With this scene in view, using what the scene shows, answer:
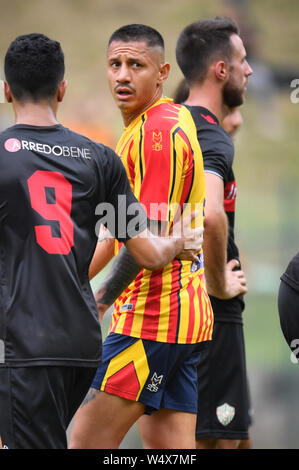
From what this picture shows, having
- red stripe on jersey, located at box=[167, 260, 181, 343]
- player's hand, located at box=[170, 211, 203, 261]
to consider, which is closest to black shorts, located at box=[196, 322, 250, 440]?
red stripe on jersey, located at box=[167, 260, 181, 343]

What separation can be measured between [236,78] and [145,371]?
1929 millimetres

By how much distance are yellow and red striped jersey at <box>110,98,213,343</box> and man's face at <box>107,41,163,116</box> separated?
73 millimetres

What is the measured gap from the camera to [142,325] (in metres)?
3.57

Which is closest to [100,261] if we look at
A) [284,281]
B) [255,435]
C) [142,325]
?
[142,325]

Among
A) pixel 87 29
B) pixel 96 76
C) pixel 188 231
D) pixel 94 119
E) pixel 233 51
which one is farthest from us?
pixel 87 29

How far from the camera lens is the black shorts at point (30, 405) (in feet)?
9.40

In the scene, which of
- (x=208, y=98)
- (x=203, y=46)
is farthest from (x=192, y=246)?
(x=203, y=46)

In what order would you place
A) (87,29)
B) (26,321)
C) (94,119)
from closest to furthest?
(26,321) < (94,119) < (87,29)

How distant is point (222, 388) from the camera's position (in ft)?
14.8

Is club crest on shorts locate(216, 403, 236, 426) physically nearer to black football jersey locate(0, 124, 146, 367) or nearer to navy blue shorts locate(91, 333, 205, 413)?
navy blue shorts locate(91, 333, 205, 413)

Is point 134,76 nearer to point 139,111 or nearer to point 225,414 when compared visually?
point 139,111

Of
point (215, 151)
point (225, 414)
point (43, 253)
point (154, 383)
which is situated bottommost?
point (225, 414)

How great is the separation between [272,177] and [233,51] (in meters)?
15.5

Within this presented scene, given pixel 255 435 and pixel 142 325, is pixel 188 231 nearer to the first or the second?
pixel 142 325
